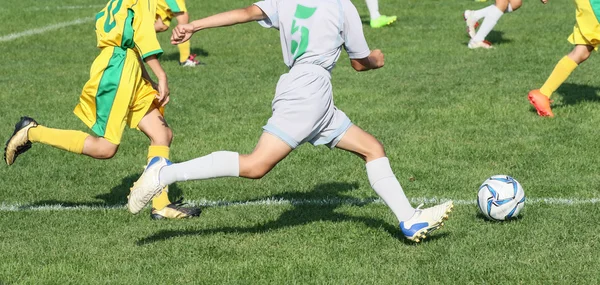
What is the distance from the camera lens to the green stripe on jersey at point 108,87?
6.39 m

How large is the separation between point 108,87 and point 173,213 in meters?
0.94

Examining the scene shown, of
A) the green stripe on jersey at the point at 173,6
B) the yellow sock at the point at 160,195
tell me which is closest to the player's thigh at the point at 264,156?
the yellow sock at the point at 160,195

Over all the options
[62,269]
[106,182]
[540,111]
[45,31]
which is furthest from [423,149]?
[45,31]

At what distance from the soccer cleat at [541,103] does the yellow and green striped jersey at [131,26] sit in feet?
14.7

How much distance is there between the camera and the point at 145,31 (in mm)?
6242

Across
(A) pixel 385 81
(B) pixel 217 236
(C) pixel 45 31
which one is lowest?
(C) pixel 45 31

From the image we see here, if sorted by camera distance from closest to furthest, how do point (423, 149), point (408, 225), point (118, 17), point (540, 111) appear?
point (408, 225)
point (118, 17)
point (423, 149)
point (540, 111)

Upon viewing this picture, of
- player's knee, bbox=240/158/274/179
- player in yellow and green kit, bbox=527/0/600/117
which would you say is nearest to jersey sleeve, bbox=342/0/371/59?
player's knee, bbox=240/158/274/179

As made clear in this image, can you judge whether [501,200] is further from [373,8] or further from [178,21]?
[373,8]

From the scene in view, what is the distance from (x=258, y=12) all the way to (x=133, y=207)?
1.33 metres

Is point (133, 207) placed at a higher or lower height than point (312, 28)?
lower

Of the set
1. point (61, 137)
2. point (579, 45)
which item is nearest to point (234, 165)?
point (61, 137)

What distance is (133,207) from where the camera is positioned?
5.44m

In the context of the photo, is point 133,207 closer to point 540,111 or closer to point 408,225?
point 408,225
